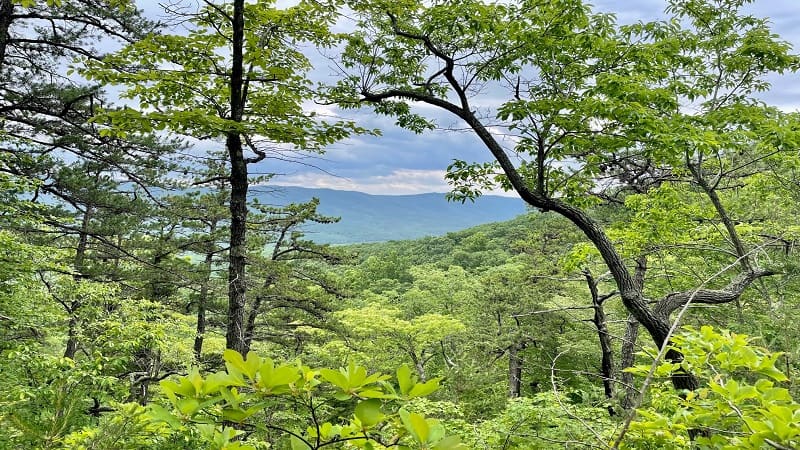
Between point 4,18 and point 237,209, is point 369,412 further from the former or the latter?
point 4,18

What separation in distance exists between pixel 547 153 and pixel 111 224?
8276 mm

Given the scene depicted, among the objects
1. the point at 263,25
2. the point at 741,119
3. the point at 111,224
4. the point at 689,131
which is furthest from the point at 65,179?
the point at 741,119

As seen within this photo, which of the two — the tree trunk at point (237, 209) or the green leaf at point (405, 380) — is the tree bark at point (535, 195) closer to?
the tree trunk at point (237, 209)

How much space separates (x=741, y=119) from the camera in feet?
14.4

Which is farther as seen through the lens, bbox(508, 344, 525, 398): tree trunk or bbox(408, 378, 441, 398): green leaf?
bbox(508, 344, 525, 398): tree trunk

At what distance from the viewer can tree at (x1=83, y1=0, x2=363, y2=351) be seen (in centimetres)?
467

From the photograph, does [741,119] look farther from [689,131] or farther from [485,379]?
[485,379]

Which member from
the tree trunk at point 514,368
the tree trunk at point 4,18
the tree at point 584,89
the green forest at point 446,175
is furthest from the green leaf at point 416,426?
the tree trunk at point 514,368

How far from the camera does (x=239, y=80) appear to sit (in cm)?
492

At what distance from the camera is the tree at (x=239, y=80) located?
15.3ft

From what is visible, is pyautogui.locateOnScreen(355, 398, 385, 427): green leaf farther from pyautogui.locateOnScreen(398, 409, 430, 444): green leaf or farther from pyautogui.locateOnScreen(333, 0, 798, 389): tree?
pyautogui.locateOnScreen(333, 0, 798, 389): tree

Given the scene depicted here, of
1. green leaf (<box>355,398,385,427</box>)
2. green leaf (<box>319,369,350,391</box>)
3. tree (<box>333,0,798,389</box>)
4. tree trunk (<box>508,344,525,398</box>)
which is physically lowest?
tree trunk (<box>508,344,525,398</box>)

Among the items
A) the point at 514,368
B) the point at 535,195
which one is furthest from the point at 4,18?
the point at 514,368

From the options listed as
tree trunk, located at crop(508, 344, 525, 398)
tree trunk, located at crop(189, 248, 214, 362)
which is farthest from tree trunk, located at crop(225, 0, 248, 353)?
tree trunk, located at crop(508, 344, 525, 398)
